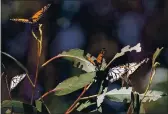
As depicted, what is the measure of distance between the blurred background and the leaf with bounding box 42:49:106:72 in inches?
0.9

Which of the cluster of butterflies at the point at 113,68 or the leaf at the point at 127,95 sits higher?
the cluster of butterflies at the point at 113,68

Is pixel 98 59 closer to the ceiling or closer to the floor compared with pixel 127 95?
closer to the ceiling

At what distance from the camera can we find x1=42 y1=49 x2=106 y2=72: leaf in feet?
7.04

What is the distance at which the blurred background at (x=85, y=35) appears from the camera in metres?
2.13

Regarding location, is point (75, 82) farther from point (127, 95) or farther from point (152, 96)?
point (152, 96)

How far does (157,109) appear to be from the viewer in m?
2.14

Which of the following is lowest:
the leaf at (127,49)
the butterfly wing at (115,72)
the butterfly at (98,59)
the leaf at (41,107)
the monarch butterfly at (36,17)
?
the leaf at (41,107)

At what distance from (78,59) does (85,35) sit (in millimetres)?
127

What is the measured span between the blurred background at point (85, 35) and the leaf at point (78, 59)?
0.02 meters

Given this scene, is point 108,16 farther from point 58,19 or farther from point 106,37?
point 58,19

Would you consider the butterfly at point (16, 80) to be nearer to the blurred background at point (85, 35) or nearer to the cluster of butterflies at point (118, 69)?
the blurred background at point (85, 35)

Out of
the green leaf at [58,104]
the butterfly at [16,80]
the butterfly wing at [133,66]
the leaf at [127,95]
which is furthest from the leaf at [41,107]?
the butterfly wing at [133,66]

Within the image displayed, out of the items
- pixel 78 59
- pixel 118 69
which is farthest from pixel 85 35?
pixel 118 69

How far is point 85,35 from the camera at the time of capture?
2152mm
